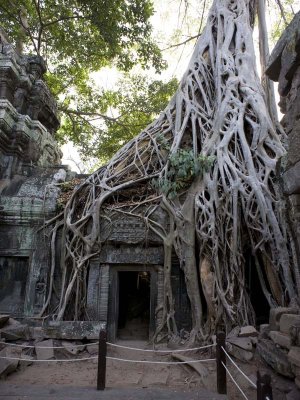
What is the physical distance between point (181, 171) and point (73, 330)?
263 centimetres

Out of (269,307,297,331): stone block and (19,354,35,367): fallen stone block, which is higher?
(269,307,297,331): stone block

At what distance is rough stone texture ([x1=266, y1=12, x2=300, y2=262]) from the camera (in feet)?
→ 7.22

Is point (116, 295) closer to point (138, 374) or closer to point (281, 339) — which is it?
point (138, 374)

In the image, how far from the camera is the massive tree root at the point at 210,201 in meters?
4.41

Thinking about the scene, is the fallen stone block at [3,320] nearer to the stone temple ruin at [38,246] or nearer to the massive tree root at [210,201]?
the stone temple ruin at [38,246]

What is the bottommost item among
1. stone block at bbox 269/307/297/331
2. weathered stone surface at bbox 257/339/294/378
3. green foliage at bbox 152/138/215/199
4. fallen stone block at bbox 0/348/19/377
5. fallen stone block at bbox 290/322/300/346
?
fallen stone block at bbox 0/348/19/377

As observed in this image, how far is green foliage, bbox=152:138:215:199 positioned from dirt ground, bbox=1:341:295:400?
7.48 ft

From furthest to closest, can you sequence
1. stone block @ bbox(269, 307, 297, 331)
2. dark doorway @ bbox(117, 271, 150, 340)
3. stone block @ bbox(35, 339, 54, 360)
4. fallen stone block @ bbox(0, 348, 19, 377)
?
dark doorway @ bbox(117, 271, 150, 340) < stone block @ bbox(35, 339, 54, 360) < fallen stone block @ bbox(0, 348, 19, 377) < stone block @ bbox(269, 307, 297, 331)

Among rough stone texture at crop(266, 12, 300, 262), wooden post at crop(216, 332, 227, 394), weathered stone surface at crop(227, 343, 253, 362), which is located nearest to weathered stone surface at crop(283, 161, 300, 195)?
rough stone texture at crop(266, 12, 300, 262)

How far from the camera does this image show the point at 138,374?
373cm

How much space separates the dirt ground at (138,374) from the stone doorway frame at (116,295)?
0.66m

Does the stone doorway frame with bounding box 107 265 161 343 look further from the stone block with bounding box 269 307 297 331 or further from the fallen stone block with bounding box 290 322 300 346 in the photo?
the fallen stone block with bounding box 290 322 300 346

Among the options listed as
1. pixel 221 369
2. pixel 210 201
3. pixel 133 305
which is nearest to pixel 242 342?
pixel 221 369

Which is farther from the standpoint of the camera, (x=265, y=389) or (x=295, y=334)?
(x=295, y=334)
